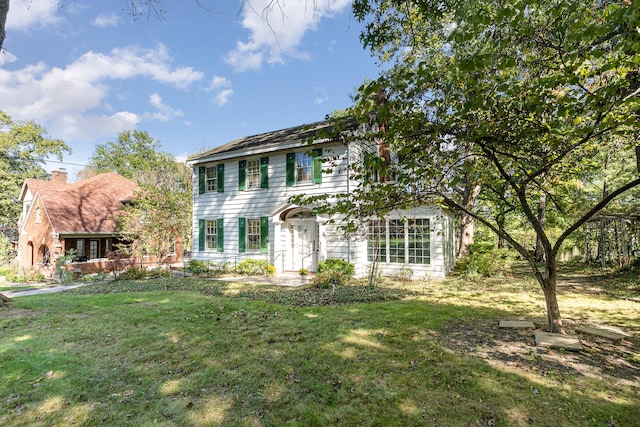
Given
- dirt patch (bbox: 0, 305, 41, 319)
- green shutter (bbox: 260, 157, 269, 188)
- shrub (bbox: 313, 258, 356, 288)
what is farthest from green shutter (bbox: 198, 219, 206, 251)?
dirt patch (bbox: 0, 305, 41, 319)

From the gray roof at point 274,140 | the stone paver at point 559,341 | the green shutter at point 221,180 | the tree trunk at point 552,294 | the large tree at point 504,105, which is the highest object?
the gray roof at point 274,140

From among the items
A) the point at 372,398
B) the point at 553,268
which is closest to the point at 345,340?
the point at 372,398

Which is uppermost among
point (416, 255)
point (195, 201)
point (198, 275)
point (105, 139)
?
point (105, 139)

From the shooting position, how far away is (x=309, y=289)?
9828mm

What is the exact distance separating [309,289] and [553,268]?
6607 millimetres

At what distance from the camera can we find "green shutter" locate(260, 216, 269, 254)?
1398cm

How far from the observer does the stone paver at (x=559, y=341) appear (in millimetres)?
4348

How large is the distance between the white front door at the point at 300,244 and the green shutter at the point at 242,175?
10.1 feet

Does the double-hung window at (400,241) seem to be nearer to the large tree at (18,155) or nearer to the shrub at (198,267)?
the shrub at (198,267)

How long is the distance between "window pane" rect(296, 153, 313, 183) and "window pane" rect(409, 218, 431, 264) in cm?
480

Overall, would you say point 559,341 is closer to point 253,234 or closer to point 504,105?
point 504,105

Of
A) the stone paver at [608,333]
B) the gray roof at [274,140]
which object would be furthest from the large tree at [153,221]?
the stone paver at [608,333]

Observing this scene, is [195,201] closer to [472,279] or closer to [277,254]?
[277,254]

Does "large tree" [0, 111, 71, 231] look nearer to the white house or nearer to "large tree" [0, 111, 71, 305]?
"large tree" [0, 111, 71, 305]
